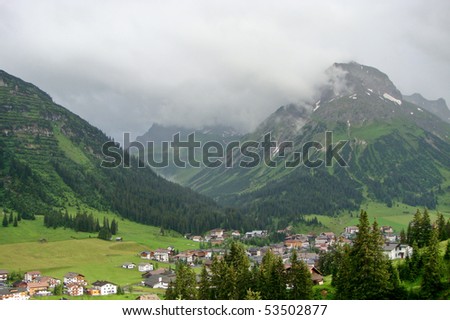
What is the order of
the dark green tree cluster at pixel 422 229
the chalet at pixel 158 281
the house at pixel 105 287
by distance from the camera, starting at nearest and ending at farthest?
the dark green tree cluster at pixel 422 229 → the house at pixel 105 287 → the chalet at pixel 158 281

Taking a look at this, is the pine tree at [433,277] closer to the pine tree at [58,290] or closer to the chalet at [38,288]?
the pine tree at [58,290]

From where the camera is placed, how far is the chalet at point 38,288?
125750 millimetres

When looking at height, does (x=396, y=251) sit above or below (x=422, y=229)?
below

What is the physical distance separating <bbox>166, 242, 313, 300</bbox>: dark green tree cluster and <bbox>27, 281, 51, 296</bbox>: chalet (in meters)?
74.6

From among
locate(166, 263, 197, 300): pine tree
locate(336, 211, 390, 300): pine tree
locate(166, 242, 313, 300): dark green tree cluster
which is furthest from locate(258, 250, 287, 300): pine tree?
locate(166, 263, 197, 300): pine tree

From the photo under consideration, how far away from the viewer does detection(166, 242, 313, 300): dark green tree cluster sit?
62.8 metres

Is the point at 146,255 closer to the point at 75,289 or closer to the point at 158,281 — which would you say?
the point at 158,281

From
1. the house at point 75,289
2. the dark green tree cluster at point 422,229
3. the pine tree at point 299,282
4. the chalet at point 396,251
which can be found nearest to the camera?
the pine tree at point 299,282

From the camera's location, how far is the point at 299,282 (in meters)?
62.8

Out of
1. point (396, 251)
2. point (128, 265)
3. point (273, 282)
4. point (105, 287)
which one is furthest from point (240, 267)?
point (128, 265)

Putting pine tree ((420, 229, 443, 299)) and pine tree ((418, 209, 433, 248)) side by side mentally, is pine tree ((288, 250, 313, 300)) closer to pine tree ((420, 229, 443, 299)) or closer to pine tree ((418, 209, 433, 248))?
pine tree ((420, 229, 443, 299))

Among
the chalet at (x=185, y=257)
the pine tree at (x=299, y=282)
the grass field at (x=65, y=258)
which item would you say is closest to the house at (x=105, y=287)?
the grass field at (x=65, y=258)

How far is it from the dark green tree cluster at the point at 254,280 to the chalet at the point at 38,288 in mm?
74634

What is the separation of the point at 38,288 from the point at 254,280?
88.4 m
